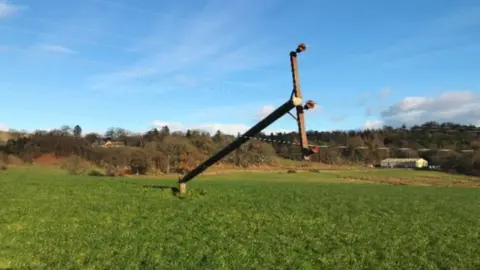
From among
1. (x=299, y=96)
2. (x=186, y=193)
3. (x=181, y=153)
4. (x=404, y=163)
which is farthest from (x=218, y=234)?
(x=404, y=163)

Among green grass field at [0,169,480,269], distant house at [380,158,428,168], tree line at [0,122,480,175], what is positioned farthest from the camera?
distant house at [380,158,428,168]

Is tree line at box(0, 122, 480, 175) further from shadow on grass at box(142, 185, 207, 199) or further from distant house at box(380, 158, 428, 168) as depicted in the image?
shadow on grass at box(142, 185, 207, 199)

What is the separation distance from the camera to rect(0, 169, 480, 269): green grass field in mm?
15109

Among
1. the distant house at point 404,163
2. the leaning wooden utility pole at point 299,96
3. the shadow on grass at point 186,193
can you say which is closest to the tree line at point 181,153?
the distant house at point 404,163

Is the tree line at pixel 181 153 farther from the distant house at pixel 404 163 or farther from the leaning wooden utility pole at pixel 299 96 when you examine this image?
the leaning wooden utility pole at pixel 299 96

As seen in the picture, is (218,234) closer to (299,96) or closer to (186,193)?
(299,96)

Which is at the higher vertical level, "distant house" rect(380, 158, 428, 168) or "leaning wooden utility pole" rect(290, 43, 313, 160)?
"leaning wooden utility pole" rect(290, 43, 313, 160)

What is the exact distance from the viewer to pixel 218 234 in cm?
1997

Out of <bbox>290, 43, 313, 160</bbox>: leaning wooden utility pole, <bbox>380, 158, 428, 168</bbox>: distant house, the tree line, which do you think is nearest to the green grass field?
<bbox>290, 43, 313, 160</bbox>: leaning wooden utility pole

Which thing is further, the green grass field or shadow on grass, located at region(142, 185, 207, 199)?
shadow on grass, located at region(142, 185, 207, 199)

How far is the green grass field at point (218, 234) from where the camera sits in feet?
49.6

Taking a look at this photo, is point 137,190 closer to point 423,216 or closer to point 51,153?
point 423,216

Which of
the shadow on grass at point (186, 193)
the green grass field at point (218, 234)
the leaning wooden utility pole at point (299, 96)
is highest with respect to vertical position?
the leaning wooden utility pole at point (299, 96)

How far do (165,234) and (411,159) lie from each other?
5563 inches
